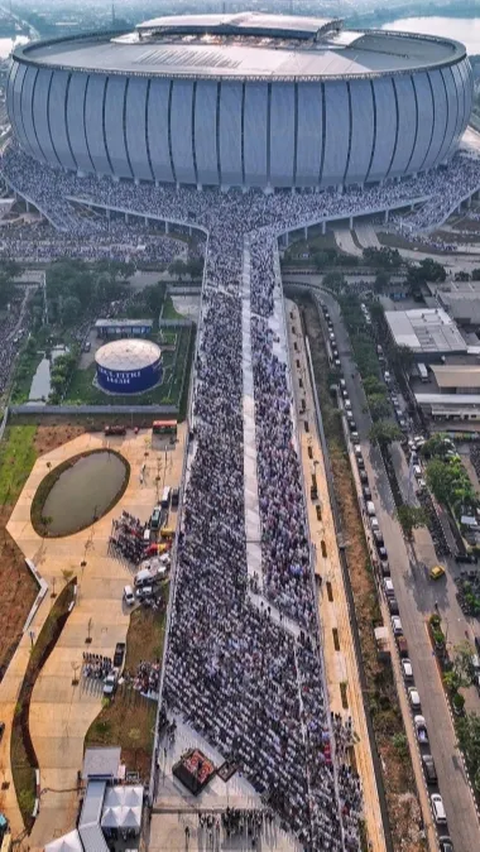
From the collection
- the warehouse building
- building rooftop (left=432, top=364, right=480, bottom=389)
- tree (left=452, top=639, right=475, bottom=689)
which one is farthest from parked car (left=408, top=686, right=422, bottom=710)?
the warehouse building

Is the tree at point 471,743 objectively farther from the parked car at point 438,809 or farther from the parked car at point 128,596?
the parked car at point 128,596

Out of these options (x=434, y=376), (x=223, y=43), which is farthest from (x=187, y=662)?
(x=223, y=43)

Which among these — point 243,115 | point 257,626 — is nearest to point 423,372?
point 257,626

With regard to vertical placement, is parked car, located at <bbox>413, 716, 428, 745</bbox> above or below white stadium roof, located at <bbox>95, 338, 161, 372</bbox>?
below

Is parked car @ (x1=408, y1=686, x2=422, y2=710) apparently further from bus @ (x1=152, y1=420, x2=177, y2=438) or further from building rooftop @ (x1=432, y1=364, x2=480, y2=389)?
building rooftop @ (x1=432, y1=364, x2=480, y2=389)

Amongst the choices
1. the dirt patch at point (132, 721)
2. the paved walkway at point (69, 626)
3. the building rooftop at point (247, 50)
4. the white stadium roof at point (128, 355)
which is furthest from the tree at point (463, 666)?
the building rooftop at point (247, 50)
